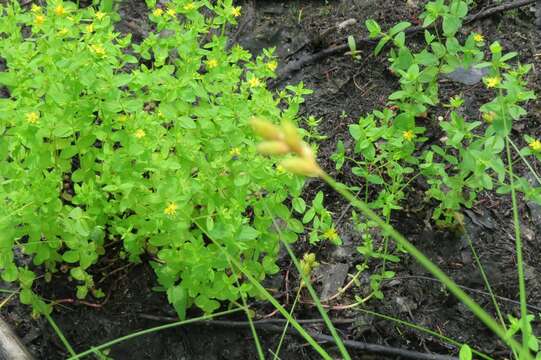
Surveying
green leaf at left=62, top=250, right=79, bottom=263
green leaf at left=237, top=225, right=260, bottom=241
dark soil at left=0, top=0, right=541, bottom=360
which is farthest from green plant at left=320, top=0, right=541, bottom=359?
green leaf at left=62, top=250, right=79, bottom=263

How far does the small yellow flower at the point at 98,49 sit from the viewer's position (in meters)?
2.05

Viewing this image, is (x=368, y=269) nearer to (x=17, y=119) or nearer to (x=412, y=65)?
(x=412, y=65)

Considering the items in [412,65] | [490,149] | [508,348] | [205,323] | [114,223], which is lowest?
[508,348]

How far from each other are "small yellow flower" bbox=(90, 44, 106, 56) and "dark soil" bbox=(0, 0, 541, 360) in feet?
3.26

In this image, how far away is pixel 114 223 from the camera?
89.3 inches

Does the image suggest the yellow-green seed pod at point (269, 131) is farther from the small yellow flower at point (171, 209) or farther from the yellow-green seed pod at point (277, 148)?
the small yellow flower at point (171, 209)

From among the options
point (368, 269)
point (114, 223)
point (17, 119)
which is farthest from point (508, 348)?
point (17, 119)

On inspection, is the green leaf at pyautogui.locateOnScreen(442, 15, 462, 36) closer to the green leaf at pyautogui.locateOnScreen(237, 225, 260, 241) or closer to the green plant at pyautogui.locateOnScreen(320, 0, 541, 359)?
the green plant at pyautogui.locateOnScreen(320, 0, 541, 359)

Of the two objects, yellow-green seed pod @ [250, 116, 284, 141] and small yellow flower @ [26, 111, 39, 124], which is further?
small yellow flower @ [26, 111, 39, 124]

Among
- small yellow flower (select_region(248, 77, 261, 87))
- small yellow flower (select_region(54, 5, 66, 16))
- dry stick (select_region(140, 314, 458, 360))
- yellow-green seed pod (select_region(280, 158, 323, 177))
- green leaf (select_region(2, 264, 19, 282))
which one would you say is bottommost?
dry stick (select_region(140, 314, 458, 360))

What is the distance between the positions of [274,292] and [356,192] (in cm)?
65

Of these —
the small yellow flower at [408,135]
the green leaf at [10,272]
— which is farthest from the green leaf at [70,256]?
the small yellow flower at [408,135]

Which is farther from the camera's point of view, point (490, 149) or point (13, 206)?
point (490, 149)

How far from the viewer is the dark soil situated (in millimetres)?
2508
